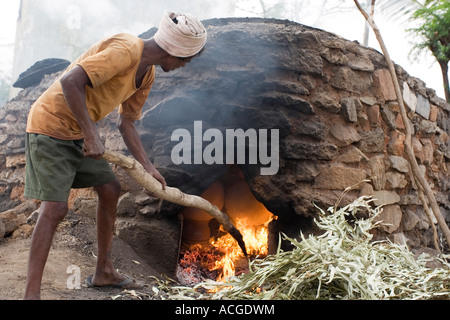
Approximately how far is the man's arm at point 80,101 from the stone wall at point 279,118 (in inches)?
56.2

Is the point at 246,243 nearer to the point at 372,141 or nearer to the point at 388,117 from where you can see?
the point at 372,141

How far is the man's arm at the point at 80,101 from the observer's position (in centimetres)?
182

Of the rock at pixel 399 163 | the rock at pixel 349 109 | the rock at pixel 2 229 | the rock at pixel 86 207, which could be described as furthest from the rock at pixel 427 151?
the rock at pixel 2 229

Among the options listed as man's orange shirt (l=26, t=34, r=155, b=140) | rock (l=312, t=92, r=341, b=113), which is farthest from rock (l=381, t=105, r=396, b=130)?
man's orange shirt (l=26, t=34, r=155, b=140)

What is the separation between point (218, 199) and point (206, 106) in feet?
4.07

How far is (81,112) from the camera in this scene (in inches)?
72.7

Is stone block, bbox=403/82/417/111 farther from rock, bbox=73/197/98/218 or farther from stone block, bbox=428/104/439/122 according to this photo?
rock, bbox=73/197/98/218

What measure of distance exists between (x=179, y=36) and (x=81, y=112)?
2.19 ft

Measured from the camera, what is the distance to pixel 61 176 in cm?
197

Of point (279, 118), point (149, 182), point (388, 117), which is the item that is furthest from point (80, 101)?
point (388, 117)

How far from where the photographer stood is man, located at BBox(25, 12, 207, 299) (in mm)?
1844

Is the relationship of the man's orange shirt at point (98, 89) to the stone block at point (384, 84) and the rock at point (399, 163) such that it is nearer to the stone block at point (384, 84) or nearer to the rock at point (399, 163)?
the stone block at point (384, 84)

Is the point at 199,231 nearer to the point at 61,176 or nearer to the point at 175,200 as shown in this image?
the point at 175,200

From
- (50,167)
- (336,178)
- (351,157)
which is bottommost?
(50,167)
